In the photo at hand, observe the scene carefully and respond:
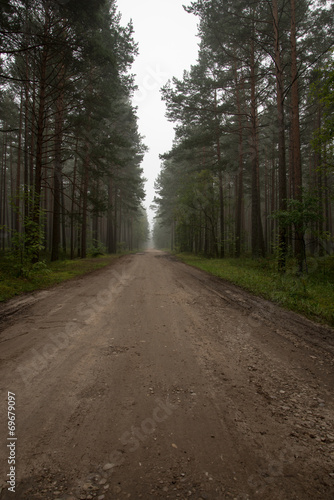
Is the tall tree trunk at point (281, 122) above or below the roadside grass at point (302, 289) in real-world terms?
above

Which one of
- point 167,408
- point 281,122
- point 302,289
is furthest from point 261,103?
point 167,408

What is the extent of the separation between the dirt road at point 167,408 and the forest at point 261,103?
6.30 m

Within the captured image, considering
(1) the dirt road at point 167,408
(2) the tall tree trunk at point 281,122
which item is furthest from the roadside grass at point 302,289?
(1) the dirt road at point 167,408

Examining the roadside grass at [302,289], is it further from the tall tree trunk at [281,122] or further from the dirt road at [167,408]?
the dirt road at [167,408]

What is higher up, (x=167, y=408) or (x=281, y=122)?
(x=281, y=122)

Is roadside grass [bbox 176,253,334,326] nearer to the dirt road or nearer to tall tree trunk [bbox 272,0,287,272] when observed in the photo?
tall tree trunk [bbox 272,0,287,272]

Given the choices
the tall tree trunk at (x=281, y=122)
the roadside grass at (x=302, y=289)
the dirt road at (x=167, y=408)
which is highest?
the tall tree trunk at (x=281, y=122)

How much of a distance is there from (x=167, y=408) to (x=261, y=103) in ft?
53.7

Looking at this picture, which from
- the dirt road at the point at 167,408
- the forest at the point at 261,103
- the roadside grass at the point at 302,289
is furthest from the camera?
the forest at the point at 261,103

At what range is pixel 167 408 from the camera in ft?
7.11

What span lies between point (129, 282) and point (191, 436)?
6.75m

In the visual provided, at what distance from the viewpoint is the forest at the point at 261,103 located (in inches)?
343

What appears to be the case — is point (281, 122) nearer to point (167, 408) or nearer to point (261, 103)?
point (261, 103)

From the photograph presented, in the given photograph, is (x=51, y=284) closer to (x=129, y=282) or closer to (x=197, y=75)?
(x=129, y=282)
